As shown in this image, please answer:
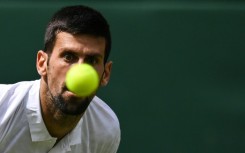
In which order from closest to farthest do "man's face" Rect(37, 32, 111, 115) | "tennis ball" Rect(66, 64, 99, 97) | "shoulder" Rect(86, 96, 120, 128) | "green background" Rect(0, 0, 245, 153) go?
1. "tennis ball" Rect(66, 64, 99, 97)
2. "man's face" Rect(37, 32, 111, 115)
3. "shoulder" Rect(86, 96, 120, 128)
4. "green background" Rect(0, 0, 245, 153)

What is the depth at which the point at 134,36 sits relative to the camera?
8.57 feet

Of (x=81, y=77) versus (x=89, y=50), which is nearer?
(x=81, y=77)

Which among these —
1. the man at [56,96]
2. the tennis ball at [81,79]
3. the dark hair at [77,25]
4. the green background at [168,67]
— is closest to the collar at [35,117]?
the man at [56,96]

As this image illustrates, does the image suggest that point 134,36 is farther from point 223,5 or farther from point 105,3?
point 223,5

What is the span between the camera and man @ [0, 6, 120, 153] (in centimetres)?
183

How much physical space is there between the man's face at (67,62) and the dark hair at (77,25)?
19mm

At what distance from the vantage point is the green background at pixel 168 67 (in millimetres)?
2580

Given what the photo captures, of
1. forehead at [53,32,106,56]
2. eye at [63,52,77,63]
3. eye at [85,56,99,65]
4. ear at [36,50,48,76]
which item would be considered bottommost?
ear at [36,50,48,76]

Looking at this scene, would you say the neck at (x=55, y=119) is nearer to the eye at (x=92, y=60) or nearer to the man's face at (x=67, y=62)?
the man's face at (x=67, y=62)

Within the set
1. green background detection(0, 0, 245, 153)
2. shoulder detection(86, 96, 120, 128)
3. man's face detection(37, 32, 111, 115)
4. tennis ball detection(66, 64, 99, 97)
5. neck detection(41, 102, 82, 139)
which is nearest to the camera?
tennis ball detection(66, 64, 99, 97)

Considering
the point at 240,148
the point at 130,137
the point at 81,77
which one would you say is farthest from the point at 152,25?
the point at 81,77

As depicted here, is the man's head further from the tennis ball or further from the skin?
the tennis ball

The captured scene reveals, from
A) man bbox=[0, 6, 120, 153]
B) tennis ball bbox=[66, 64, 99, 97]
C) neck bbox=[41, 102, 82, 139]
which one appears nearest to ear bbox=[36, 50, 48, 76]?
man bbox=[0, 6, 120, 153]

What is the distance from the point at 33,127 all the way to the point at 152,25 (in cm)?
88
